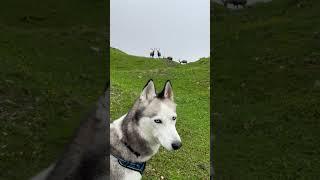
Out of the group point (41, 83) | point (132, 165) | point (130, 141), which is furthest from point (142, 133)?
point (41, 83)

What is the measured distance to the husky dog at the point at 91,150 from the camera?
11617 millimetres

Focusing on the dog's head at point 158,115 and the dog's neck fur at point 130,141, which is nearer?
the dog's head at point 158,115

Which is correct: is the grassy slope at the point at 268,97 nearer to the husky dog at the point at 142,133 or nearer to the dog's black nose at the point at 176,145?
the husky dog at the point at 142,133

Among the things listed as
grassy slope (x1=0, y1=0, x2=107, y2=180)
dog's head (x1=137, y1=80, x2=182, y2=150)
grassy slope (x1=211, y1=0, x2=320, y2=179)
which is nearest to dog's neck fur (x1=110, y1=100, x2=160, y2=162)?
dog's head (x1=137, y1=80, x2=182, y2=150)

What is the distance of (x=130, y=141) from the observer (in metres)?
11.9

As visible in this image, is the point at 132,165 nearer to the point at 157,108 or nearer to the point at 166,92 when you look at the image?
the point at 157,108

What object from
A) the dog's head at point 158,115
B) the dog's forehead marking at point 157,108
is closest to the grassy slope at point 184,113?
the dog's head at point 158,115

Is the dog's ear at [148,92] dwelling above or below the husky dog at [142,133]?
above

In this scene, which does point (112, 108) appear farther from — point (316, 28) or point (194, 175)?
point (316, 28)

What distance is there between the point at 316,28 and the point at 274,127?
30.3 meters

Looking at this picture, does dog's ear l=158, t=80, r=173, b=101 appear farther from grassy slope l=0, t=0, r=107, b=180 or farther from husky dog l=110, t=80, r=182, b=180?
grassy slope l=0, t=0, r=107, b=180

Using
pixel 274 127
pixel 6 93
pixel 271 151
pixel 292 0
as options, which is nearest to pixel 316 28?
pixel 292 0

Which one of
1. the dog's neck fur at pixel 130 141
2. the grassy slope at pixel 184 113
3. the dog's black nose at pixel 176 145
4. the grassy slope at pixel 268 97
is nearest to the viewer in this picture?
the dog's black nose at pixel 176 145

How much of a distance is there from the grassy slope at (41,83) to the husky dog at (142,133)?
6.92m
